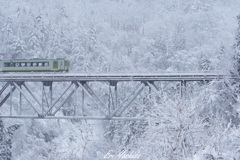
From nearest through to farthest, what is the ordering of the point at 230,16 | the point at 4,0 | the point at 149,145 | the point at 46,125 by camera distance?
the point at 149,145, the point at 46,125, the point at 4,0, the point at 230,16

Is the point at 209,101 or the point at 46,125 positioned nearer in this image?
the point at 209,101

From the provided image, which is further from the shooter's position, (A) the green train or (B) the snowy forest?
(A) the green train

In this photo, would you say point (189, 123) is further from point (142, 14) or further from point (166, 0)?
point (166, 0)

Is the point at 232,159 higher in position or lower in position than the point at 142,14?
lower

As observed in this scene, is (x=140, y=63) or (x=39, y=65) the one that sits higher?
(x=39, y=65)

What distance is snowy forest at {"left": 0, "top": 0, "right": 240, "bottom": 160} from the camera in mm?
17938

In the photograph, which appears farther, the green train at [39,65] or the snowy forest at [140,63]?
the green train at [39,65]

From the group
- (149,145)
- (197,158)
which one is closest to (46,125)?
(149,145)

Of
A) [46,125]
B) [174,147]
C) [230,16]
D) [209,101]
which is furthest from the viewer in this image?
[230,16]

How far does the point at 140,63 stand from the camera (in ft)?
350

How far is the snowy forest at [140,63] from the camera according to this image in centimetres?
1794

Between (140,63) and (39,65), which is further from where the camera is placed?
(140,63)

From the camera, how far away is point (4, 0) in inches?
5881

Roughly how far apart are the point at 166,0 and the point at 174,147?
182 m
